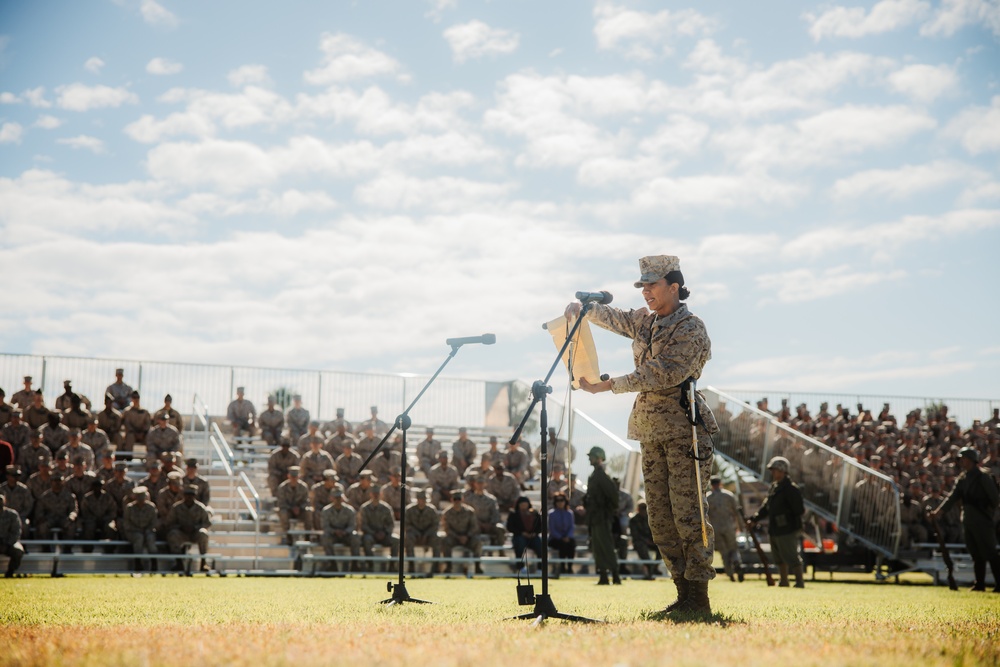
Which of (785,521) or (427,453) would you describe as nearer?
(785,521)

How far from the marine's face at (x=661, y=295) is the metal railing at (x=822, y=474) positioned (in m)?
13.6

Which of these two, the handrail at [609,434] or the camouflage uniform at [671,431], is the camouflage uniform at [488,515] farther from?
the camouflage uniform at [671,431]

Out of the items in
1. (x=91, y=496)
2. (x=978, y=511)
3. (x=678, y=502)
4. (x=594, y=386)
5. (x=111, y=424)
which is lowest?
(x=978, y=511)

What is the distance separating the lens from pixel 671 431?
661cm

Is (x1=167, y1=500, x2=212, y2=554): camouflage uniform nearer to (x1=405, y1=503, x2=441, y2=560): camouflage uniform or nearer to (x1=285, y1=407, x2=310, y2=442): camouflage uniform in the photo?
(x1=405, y1=503, x2=441, y2=560): camouflage uniform

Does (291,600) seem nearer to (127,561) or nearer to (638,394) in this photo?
A: (638,394)

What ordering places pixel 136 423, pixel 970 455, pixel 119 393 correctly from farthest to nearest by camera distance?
pixel 119 393 → pixel 136 423 → pixel 970 455

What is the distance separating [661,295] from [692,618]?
7.20 feet

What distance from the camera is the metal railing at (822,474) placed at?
18953mm

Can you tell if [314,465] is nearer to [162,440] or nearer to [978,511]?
[162,440]

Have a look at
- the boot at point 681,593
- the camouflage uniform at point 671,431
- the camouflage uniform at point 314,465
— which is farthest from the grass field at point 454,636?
the camouflage uniform at point 314,465

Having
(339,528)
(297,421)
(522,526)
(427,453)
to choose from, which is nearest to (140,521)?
(339,528)

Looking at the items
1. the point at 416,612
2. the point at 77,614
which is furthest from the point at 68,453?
the point at 416,612

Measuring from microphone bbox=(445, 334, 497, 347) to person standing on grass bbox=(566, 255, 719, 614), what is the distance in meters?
1.32
